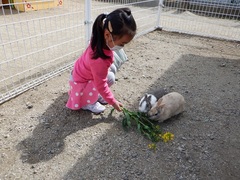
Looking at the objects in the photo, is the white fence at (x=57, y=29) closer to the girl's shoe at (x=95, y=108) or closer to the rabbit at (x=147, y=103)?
the girl's shoe at (x=95, y=108)

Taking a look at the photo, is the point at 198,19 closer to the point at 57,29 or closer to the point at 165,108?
the point at 57,29

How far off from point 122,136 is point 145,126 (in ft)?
0.69

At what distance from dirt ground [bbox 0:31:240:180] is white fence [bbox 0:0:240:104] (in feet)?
1.07

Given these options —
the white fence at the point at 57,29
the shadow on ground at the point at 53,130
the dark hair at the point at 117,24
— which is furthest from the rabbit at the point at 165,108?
the white fence at the point at 57,29

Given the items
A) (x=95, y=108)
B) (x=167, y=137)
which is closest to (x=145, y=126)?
(x=167, y=137)

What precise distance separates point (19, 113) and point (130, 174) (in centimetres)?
121

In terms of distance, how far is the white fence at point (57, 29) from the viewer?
8.84 feet

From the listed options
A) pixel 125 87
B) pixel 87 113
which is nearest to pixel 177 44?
pixel 125 87

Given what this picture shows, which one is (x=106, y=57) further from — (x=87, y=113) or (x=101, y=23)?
(x=87, y=113)

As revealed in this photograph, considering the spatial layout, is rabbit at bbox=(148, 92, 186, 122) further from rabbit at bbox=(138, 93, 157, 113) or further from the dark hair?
the dark hair

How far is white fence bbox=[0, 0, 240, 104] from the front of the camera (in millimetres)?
2695

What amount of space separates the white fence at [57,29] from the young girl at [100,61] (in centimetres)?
75

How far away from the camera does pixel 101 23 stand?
5.50 ft

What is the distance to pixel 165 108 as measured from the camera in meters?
2.02
